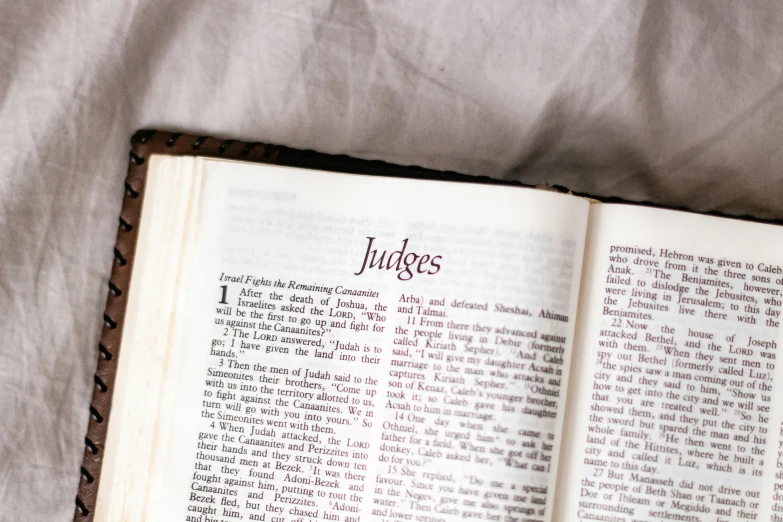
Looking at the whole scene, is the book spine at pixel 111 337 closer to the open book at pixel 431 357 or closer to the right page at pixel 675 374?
the open book at pixel 431 357

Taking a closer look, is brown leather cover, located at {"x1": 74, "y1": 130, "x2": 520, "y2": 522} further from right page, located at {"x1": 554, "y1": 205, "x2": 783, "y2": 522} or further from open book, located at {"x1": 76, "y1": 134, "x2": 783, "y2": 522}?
right page, located at {"x1": 554, "y1": 205, "x2": 783, "y2": 522}

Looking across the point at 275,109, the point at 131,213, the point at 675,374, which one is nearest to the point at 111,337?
the point at 131,213

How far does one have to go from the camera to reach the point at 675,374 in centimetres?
50

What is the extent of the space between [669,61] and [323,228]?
0.98 feet

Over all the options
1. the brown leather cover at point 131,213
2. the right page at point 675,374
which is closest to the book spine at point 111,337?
the brown leather cover at point 131,213

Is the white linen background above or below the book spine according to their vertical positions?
above

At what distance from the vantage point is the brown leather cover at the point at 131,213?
521mm

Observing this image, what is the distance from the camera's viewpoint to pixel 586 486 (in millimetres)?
492

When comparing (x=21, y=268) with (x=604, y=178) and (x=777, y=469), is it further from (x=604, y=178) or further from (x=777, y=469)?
(x=777, y=469)

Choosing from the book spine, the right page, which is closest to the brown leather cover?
the book spine

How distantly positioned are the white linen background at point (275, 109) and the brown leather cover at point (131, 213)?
17 mm

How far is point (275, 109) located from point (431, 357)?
0.23 m

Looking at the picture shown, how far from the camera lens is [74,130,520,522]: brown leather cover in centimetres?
52

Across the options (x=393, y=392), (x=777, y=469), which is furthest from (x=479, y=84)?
(x=777, y=469)
